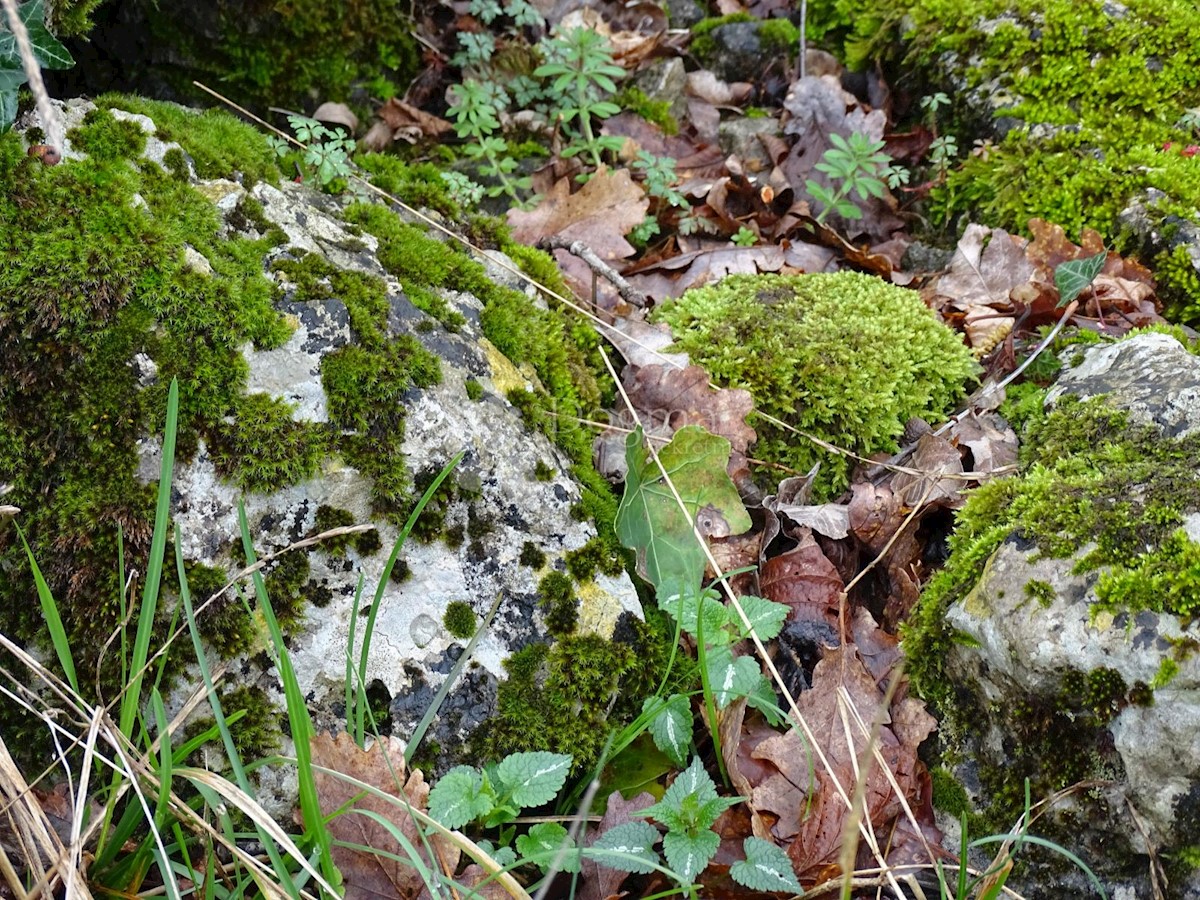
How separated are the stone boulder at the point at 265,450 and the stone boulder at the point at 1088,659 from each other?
3.01 feet

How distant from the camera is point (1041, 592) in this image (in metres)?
2.11

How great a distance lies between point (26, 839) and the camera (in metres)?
1.73

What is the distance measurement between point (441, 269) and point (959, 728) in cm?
202

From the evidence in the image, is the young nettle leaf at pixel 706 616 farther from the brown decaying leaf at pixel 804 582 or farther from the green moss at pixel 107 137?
the green moss at pixel 107 137

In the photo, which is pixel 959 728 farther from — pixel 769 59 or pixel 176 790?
pixel 769 59

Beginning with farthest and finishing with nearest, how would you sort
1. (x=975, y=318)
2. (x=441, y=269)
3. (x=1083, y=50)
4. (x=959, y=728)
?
1. (x=1083, y=50)
2. (x=975, y=318)
3. (x=441, y=269)
4. (x=959, y=728)

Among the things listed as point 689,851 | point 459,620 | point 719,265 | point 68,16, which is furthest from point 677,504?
point 68,16

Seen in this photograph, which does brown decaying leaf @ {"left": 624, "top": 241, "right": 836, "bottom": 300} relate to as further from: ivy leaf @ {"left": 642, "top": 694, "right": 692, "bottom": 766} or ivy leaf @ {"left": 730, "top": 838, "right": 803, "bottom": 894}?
ivy leaf @ {"left": 730, "top": 838, "right": 803, "bottom": 894}

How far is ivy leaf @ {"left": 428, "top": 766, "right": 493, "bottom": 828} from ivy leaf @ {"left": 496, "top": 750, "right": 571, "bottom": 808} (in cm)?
6

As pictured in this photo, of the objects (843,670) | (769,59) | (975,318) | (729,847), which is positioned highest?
(769,59)

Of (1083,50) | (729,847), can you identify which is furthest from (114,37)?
(1083,50)

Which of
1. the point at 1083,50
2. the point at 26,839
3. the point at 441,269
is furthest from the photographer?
the point at 1083,50

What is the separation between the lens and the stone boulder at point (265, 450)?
2102 millimetres

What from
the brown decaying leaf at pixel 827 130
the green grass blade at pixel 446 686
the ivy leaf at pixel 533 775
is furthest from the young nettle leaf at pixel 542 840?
the brown decaying leaf at pixel 827 130
